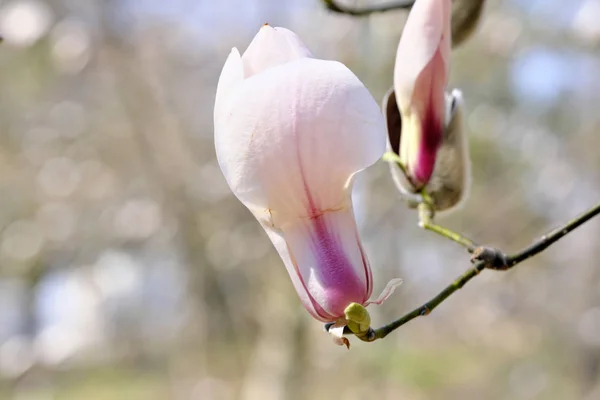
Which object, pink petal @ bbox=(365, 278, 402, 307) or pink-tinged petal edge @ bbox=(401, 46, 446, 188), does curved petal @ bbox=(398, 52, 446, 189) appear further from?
pink petal @ bbox=(365, 278, 402, 307)

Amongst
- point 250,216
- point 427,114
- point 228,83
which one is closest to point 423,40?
point 427,114

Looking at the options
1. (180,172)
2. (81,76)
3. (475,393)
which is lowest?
(475,393)

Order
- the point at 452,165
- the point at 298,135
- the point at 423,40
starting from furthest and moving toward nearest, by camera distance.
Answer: the point at 452,165, the point at 423,40, the point at 298,135

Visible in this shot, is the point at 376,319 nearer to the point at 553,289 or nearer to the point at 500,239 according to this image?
the point at 500,239

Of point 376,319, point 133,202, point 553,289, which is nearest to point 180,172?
point 376,319

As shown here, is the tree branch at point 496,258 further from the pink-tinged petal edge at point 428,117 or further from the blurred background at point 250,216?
the blurred background at point 250,216

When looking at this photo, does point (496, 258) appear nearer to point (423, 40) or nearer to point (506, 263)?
point (506, 263)

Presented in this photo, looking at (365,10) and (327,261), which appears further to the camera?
(365,10)
